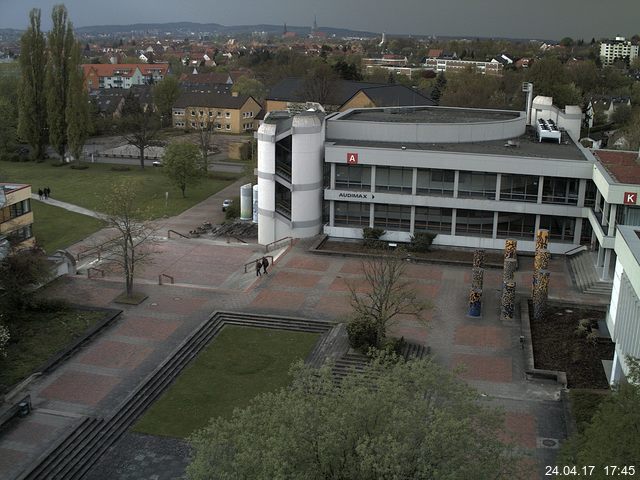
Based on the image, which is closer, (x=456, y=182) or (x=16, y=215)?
(x=16, y=215)

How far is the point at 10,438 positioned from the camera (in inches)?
908

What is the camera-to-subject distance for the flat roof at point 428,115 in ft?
167

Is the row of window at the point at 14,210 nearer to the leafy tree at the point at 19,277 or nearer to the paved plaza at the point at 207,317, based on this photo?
the paved plaza at the point at 207,317

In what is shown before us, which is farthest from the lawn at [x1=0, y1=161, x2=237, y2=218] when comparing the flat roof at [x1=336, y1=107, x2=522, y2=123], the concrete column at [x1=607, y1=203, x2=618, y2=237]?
the concrete column at [x1=607, y1=203, x2=618, y2=237]

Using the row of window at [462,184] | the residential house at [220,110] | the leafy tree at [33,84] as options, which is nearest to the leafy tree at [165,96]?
the residential house at [220,110]

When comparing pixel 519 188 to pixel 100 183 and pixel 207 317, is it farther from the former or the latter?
pixel 100 183

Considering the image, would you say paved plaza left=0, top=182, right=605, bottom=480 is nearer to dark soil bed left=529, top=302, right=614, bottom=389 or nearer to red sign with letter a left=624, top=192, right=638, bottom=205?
dark soil bed left=529, top=302, right=614, bottom=389

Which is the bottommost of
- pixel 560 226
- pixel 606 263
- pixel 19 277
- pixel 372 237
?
pixel 372 237

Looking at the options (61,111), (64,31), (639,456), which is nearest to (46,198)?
(61,111)

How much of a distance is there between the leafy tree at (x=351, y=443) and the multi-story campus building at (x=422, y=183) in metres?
27.8

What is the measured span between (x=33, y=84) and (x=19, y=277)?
48.1 meters

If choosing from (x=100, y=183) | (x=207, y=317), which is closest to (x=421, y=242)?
(x=207, y=317)

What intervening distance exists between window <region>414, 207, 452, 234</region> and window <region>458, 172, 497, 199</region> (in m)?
1.56

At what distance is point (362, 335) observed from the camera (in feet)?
94.6
